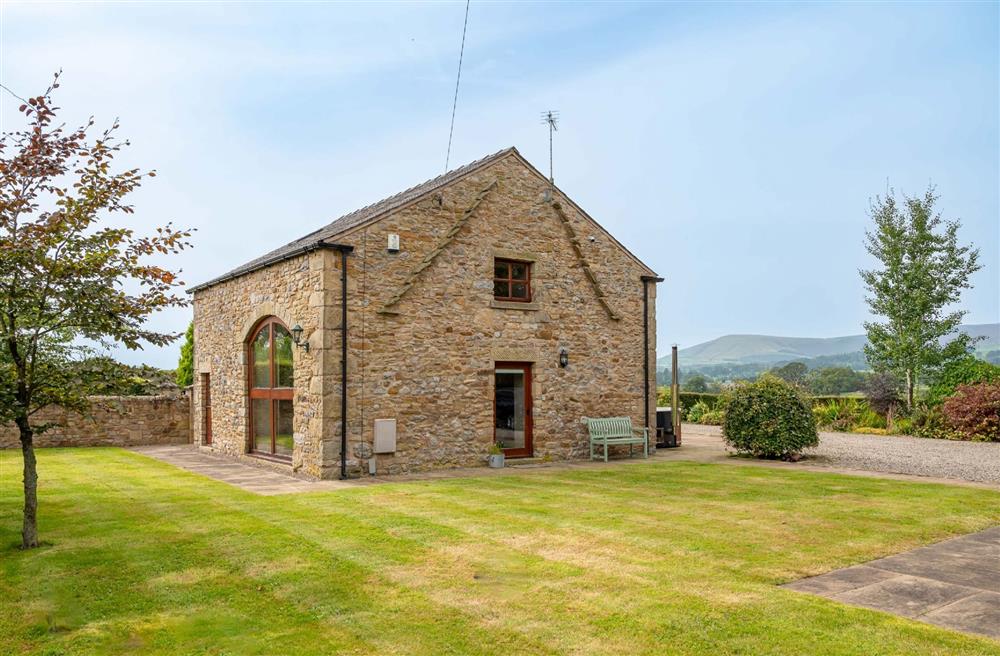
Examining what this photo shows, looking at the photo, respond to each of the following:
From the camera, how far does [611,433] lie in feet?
48.8

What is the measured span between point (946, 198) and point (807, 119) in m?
10.1

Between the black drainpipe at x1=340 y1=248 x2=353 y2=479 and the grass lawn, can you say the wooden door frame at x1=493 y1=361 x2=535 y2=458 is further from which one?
the black drainpipe at x1=340 y1=248 x2=353 y2=479

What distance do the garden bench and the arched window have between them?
6.34m

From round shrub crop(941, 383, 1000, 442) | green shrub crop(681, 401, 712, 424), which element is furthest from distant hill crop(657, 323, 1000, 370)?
round shrub crop(941, 383, 1000, 442)

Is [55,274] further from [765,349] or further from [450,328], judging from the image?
[765,349]

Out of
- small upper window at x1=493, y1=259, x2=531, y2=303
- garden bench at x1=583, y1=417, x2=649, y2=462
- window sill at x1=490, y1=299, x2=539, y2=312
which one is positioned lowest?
garden bench at x1=583, y1=417, x2=649, y2=462

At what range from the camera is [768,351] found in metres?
155

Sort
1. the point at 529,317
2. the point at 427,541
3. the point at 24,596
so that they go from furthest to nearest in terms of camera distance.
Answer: the point at 529,317 < the point at 427,541 < the point at 24,596

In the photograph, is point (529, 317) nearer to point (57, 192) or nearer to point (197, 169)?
point (197, 169)

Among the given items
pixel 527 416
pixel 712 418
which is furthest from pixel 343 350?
pixel 712 418

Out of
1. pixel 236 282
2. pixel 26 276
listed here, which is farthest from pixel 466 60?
pixel 26 276

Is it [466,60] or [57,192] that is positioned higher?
[466,60]

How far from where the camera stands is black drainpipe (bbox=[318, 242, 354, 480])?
11609mm

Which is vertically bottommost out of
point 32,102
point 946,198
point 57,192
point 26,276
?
point 26,276
